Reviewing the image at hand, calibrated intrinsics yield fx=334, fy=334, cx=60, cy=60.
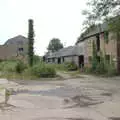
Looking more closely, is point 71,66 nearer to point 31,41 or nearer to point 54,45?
point 31,41

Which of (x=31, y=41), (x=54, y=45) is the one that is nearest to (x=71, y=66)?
(x=31, y=41)

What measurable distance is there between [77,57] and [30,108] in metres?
50.7

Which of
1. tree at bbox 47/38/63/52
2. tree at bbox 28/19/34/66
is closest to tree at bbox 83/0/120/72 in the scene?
tree at bbox 28/19/34/66

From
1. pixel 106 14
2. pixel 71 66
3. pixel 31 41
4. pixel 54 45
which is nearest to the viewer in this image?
pixel 106 14

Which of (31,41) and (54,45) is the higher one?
(54,45)

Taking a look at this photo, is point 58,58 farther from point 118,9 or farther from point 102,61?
point 118,9

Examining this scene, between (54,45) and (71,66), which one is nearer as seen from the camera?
(71,66)

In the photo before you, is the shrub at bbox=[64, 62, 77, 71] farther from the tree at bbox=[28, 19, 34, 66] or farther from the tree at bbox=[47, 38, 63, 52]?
the tree at bbox=[47, 38, 63, 52]

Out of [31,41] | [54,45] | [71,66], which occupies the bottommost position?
[71,66]

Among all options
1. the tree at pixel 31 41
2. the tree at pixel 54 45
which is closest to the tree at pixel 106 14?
the tree at pixel 31 41

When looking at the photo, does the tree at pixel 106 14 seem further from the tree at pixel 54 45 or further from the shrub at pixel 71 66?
the tree at pixel 54 45

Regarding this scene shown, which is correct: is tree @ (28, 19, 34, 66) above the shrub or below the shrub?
above

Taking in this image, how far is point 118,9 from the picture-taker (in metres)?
28.5

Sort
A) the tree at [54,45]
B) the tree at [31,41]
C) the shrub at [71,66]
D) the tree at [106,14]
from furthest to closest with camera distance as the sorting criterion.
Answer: the tree at [54,45] < the shrub at [71,66] < the tree at [31,41] < the tree at [106,14]
